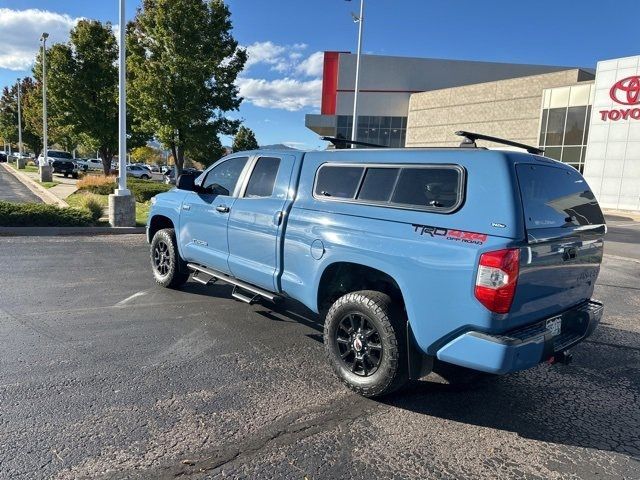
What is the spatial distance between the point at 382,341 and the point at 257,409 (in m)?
1.04

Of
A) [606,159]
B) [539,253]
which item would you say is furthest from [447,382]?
[606,159]

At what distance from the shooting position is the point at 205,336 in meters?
4.84

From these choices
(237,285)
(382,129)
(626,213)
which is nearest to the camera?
(237,285)

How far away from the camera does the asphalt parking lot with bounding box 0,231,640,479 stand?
2840 millimetres

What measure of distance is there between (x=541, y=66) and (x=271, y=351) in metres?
65.2

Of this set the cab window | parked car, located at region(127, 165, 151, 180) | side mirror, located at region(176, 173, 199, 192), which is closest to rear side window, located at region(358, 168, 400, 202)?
the cab window

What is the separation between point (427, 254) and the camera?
3.21 metres

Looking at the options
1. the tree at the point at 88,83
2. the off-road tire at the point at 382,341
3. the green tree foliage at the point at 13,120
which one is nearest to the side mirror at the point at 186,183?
the off-road tire at the point at 382,341

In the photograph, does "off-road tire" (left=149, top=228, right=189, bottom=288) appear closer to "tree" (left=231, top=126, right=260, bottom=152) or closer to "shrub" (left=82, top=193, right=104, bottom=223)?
"shrub" (left=82, top=193, right=104, bottom=223)

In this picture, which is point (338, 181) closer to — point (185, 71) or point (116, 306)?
point (116, 306)

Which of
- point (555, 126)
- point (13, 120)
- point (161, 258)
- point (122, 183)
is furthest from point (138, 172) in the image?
point (161, 258)

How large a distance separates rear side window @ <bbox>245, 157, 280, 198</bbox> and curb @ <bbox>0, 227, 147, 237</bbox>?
25.2 feet

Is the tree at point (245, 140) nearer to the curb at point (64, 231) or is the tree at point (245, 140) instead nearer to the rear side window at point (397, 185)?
the curb at point (64, 231)

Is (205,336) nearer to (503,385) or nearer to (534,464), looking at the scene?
(503,385)
